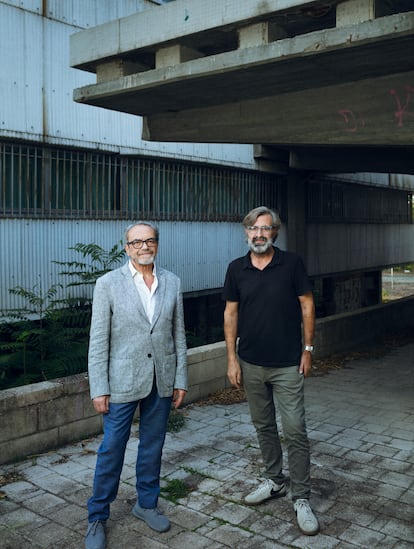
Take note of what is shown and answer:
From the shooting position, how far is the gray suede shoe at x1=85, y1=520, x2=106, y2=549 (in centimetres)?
382

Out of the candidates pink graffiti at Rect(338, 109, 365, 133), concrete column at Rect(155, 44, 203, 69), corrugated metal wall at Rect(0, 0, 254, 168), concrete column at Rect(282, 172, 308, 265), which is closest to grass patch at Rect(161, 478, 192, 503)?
pink graffiti at Rect(338, 109, 365, 133)

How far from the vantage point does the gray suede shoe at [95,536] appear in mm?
3818

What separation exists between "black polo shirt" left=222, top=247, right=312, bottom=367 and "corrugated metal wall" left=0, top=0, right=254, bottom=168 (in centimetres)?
647

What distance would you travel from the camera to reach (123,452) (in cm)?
402

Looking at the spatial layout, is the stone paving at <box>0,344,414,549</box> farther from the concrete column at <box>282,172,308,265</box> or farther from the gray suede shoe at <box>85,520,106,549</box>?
the concrete column at <box>282,172,308,265</box>

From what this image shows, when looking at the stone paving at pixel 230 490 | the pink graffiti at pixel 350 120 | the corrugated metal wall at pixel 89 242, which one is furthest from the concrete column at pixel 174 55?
the stone paving at pixel 230 490

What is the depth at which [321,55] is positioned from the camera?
18.3 ft

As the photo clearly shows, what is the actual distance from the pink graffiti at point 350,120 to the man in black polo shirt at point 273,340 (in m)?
2.94

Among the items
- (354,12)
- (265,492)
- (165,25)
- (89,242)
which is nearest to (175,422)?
(265,492)

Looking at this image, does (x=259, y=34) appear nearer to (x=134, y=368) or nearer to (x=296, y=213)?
(x=134, y=368)

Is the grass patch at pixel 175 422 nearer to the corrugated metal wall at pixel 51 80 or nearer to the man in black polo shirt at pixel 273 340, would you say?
the man in black polo shirt at pixel 273 340

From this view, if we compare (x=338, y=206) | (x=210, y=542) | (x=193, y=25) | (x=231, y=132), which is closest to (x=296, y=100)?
(x=231, y=132)

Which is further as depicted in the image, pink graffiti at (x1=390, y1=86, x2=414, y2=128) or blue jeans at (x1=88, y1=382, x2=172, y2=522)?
pink graffiti at (x1=390, y1=86, x2=414, y2=128)

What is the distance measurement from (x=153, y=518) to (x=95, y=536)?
0.48 meters
